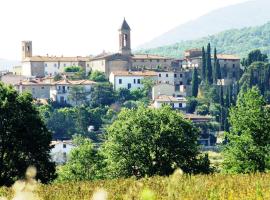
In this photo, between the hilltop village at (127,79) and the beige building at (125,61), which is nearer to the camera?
the hilltop village at (127,79)

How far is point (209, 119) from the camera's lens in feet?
370

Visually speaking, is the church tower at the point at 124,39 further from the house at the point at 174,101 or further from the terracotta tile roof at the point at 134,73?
the house at the point at 174,101

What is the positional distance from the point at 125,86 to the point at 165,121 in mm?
104511

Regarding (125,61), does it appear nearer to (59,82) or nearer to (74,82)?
(74,82)

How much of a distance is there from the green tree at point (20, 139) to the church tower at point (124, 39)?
434ft

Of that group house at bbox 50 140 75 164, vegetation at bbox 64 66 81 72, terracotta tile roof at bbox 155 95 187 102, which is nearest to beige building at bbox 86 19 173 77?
vegetation at bbox 64 66 81 72

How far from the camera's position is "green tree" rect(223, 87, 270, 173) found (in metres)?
29.7

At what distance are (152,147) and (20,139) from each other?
7.41m

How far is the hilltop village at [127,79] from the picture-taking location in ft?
405

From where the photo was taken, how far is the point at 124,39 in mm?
163500

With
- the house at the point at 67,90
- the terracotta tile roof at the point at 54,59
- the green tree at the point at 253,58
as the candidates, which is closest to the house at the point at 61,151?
the house at the point at 67,90

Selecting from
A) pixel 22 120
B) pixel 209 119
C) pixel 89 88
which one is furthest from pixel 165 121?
pixel 89 88

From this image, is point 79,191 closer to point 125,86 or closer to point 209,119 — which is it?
point 209,119

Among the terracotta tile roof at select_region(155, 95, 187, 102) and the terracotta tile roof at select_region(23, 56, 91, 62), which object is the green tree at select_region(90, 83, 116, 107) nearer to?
the terracotta tile roof at select_region(155, 95, 187, 102)
